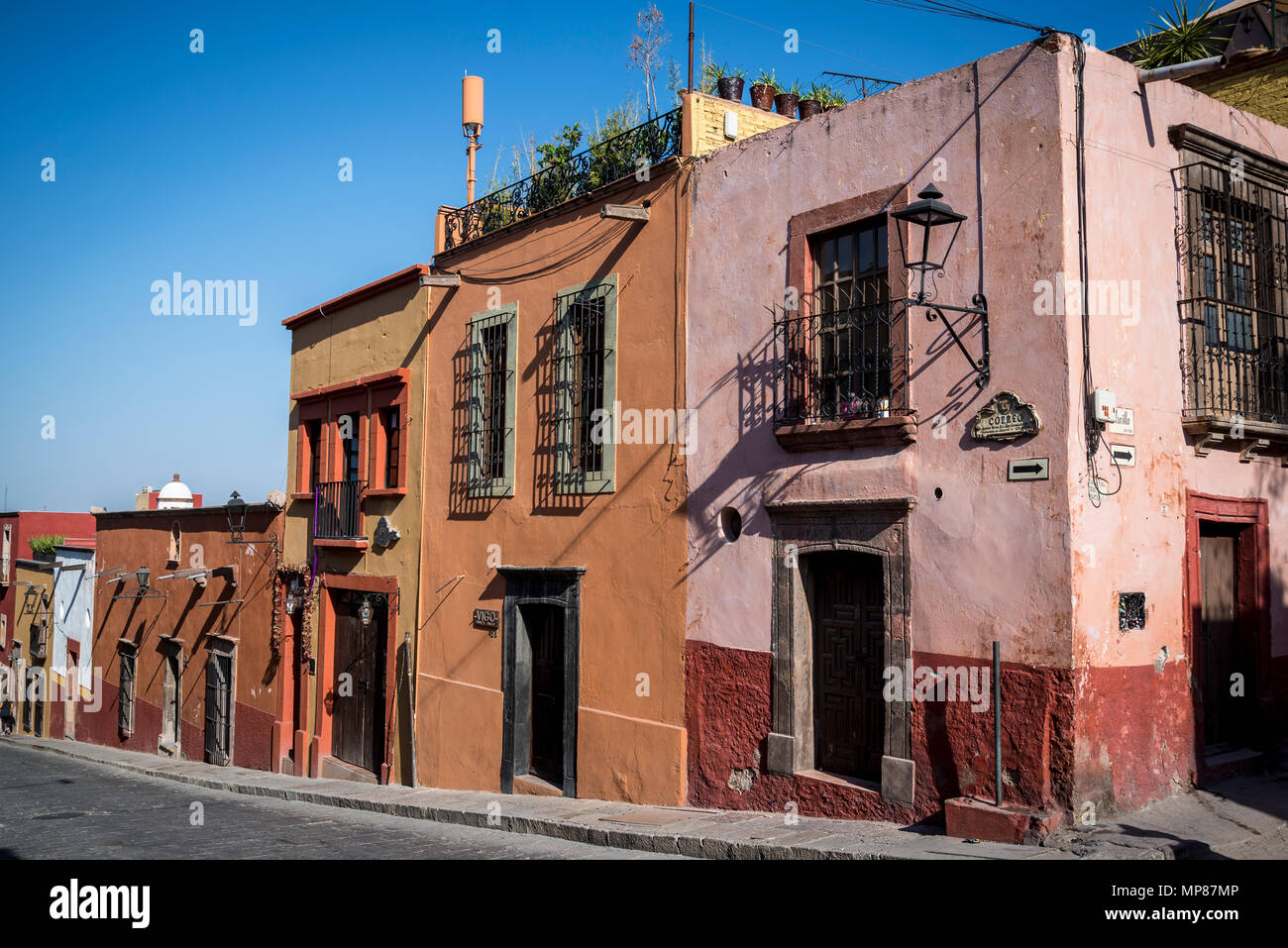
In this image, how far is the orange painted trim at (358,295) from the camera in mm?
16266

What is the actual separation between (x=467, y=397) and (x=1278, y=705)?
394 inches

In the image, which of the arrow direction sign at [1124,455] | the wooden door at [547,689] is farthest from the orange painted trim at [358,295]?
the arrow direction sign at [1124,455]

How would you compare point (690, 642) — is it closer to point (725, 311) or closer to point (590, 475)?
point (590, 475)

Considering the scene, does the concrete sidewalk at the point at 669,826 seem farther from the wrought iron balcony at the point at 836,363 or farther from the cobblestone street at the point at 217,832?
the wrought iron balcony at the point at 836,363

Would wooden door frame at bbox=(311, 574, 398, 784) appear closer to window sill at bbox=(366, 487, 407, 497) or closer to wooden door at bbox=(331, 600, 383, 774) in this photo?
wooden door at bbox=(331, 600, 383, 774)

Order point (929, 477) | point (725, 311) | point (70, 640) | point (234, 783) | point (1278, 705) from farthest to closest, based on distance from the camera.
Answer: point (70, 640) < point (234, 783) < point (725, 311) < point (1278, 705) < point (929, 477)

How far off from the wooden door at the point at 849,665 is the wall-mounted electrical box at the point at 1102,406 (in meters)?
2.24

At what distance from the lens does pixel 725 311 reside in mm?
10953

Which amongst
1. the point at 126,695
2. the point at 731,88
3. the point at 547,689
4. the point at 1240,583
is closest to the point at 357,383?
the point at 547,689
